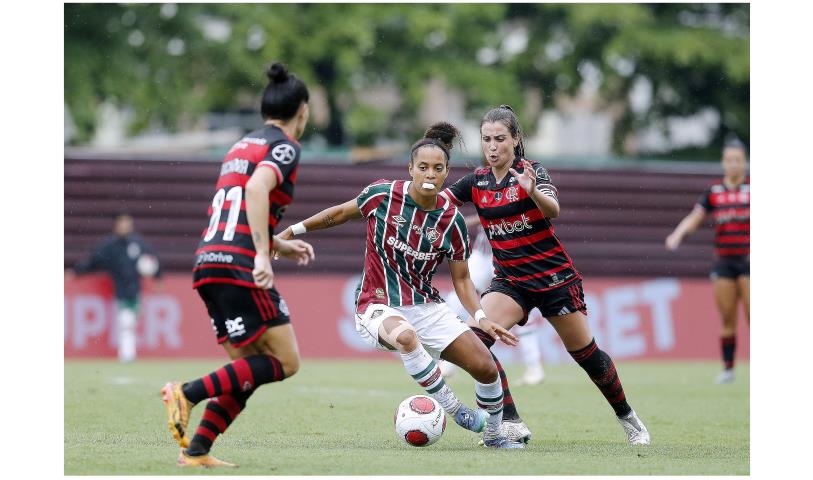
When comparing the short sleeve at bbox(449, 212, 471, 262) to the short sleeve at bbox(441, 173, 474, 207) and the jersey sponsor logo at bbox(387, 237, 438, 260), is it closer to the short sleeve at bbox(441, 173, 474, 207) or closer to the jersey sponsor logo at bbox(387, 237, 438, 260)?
the jersey sponsor logo at bbox(387, 237, 438, 260)

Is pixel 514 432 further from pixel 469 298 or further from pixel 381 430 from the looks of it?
pixel 381 430

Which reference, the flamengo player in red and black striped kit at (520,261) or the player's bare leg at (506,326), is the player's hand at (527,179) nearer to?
the flamengo player in red and black striped kit at (520,261)

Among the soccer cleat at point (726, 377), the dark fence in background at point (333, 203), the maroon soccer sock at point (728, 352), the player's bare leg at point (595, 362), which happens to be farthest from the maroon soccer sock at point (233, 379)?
the dark fence in background at point (333, 203)

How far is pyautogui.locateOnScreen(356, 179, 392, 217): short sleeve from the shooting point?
775cm

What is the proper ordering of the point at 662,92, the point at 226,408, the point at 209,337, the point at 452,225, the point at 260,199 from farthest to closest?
the point at 662,92 < the point at 209,337 < the point at 452,225 < the point at 226,408 < the point at 260,199

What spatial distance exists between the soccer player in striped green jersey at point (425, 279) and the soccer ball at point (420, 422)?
0.28 ft

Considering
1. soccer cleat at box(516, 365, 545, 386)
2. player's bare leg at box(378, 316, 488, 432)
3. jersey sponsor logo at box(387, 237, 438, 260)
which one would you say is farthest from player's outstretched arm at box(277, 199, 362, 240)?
soccer cleat at box(516, 365, 545, 386)

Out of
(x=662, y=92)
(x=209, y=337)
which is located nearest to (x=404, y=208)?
(x=209, y=337)

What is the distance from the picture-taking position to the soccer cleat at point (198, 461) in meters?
6.36

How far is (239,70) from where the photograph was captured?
87.1 ft

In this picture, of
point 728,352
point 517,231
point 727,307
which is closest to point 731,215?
point 727,307

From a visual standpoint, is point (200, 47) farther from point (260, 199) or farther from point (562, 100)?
point (260, 199)

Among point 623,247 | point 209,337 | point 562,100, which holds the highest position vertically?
point 562,100

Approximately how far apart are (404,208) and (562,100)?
22.1 metres
